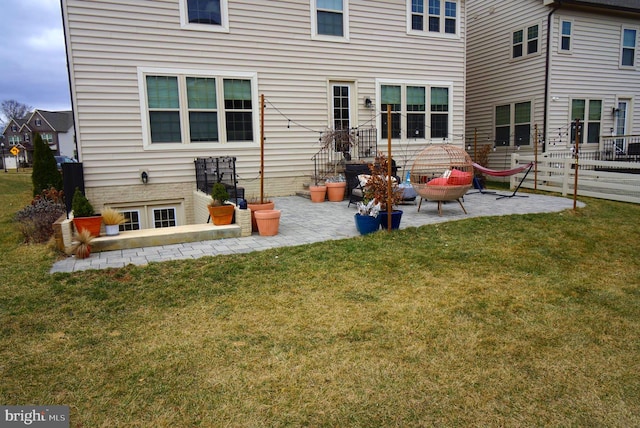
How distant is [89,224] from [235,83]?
563 cm

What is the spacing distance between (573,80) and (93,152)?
15007 millimetres

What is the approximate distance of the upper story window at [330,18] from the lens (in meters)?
11.3

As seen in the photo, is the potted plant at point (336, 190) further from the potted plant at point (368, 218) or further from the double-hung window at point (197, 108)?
the potted plant at point (368, 218)

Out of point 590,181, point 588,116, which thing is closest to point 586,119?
point 588,116

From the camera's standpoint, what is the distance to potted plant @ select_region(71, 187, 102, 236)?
242 inches

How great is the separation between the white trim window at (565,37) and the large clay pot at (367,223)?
11886 millimetres

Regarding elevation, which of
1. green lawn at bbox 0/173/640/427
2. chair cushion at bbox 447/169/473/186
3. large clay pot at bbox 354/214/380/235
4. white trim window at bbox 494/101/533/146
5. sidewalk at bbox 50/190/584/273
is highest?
white trim window at bbox 494/101/533/146

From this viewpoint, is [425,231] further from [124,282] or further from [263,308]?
[124,282]

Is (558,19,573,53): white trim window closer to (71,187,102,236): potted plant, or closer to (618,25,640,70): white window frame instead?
(618,25,640,70): white window frame

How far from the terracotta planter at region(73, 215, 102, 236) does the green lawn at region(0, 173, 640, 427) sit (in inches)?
21.4

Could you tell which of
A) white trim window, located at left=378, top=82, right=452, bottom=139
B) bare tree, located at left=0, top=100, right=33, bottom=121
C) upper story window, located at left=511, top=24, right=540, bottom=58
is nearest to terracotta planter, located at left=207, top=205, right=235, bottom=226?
white trim window, located at left=378, top=82, right=452, bottom=139

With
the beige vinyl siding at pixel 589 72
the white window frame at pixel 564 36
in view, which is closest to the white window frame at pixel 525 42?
the beige vinyl siding at pixel 589 72

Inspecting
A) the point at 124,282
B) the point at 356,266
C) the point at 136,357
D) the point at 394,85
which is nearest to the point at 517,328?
the point at 356,266

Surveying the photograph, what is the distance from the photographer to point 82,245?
18.8 ft
